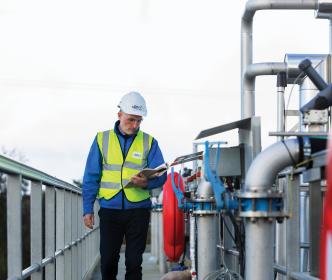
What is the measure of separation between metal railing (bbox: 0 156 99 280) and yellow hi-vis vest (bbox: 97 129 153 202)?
1.43 ft

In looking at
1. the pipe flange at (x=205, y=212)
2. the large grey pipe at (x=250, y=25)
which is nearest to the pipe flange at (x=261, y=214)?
the pipe flange at (x=205, y=212)

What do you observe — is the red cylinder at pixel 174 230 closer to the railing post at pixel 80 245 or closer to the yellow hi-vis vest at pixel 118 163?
the railing post at pixel 80 245

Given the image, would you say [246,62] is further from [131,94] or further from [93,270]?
[131,94]

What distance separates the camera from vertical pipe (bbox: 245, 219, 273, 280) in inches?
131

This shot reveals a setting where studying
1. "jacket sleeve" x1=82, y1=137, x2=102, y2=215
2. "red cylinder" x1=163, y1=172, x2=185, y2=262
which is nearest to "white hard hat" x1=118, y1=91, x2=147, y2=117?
"jacket sleeve" x1=82, y1=137, x2=102, y2=215

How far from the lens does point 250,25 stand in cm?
1141

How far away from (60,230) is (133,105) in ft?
4.92

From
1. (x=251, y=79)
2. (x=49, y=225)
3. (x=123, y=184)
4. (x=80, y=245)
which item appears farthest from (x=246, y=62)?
(x=49, y=225)

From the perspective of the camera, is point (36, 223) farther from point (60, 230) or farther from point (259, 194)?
point (259, 194)

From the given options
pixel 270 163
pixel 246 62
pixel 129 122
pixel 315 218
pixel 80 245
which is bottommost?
pixel 80 245

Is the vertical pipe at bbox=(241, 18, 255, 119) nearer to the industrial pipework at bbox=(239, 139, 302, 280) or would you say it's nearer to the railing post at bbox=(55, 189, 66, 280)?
the railing post at bbox=(55, 189, 66, 280)

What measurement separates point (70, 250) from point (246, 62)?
15.7 ft

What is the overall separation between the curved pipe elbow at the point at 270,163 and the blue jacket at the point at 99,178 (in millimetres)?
3068

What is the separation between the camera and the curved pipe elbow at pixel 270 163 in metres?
3.33
